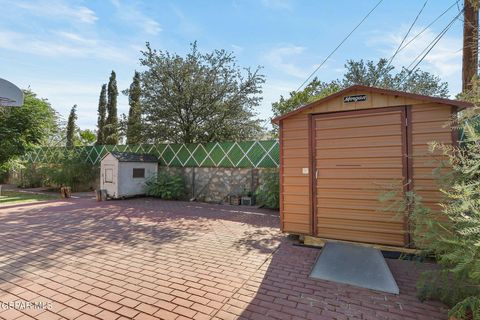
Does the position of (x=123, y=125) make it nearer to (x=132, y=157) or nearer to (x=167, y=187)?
(x=132, y=157)

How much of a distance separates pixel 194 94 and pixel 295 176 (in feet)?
21.3

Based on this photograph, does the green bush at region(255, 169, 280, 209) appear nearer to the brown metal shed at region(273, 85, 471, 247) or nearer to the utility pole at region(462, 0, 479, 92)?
the brown metal shed at region(273, 85, 471, 247)

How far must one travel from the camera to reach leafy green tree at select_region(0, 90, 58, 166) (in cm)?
956

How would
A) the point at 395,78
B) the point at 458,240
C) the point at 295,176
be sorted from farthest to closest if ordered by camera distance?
the point at 395,78, the point at 295,176, the point at 458,240

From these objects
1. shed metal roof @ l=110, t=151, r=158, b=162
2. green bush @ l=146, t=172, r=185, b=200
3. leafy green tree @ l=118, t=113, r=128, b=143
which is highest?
leafy green tree @ l=118, t=113, r=128, b=143

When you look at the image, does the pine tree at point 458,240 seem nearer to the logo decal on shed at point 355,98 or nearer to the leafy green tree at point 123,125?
the logo decal on shed at point 355,98

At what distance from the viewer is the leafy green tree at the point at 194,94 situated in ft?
31.0

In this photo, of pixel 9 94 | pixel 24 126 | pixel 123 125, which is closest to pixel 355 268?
pixel 9 94

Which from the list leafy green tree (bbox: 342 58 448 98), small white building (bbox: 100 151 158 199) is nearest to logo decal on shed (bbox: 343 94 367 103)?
small white building (bbox: 100 151 158 199)

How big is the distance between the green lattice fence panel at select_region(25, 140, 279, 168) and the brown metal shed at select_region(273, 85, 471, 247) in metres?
3.21

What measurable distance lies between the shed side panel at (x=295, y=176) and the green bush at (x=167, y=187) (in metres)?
5.45

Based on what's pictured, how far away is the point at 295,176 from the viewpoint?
4250 mm

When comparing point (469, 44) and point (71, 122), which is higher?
point (71, 122)

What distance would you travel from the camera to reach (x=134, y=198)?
29.5ft
